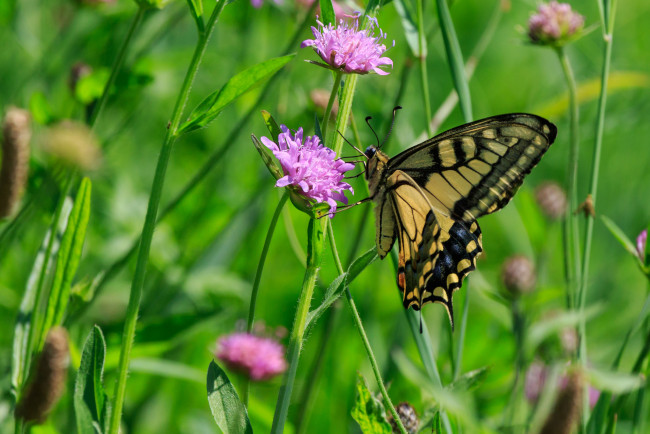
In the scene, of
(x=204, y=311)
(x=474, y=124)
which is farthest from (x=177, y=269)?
(x=474, y=124)

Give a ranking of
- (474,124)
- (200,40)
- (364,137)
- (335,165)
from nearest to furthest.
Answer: (200,40)
(335,165)
(474,124)
(364,137)

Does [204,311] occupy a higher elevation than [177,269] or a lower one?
lower

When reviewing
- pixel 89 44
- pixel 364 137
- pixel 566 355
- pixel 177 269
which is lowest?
pixel 566 355

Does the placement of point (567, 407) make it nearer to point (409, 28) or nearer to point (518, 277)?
point (409, 28)

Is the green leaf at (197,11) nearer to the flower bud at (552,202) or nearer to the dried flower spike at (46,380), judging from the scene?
the dried flower spike at (46,380)

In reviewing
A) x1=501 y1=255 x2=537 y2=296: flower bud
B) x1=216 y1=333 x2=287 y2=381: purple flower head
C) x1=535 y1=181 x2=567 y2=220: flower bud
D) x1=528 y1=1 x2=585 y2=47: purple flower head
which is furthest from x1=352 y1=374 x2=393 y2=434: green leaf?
x1=535 y1=181 x2=567 y2=220: flower bud

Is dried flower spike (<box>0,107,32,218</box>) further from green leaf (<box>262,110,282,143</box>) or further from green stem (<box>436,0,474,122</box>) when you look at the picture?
green stem (<box>436,0,474,122</box>)

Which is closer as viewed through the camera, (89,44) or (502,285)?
(502,285)

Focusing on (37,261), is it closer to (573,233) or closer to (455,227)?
(455,227)

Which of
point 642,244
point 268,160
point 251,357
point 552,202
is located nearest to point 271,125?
point 268,160

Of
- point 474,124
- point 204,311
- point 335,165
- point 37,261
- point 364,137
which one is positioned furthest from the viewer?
point 364,137
